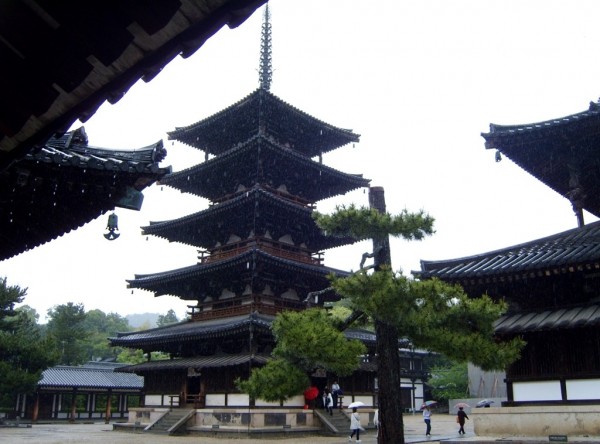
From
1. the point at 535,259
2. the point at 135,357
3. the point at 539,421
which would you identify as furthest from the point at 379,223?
the point at 135,357

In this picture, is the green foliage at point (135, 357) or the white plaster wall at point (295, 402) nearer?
the white plaster wall at point (295, 402)

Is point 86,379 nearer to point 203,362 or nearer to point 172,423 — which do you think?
point 172,423

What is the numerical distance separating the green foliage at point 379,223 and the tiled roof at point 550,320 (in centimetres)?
234

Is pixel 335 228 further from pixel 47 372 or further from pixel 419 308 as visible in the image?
pixel 47 372

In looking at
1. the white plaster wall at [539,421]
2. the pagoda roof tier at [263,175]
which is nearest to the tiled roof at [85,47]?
the white plaster wall at [539,421]

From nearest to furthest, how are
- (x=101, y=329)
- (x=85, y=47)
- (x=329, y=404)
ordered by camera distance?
(x=85, y=47) → (x=329, y=404) → (x=101, y=329)

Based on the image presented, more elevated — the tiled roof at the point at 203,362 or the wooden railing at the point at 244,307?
the wooden railing at the point at 244,307

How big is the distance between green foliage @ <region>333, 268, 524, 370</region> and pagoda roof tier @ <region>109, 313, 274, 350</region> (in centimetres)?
1306

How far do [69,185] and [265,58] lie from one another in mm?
31017

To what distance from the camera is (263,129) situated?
1150 inches

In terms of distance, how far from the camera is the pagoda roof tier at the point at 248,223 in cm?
2773

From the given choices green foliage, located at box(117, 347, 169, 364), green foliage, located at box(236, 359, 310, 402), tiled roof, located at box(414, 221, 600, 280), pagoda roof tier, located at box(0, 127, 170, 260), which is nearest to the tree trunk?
tiled roof, located at box(414, 221, 600, 280)

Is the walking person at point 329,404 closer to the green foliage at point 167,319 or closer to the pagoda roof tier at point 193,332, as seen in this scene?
the pagoda roof tier at point 193,332

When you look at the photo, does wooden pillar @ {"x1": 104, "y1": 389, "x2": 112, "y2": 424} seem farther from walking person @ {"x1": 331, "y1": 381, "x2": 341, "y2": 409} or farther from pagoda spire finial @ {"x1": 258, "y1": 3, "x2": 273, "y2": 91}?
pagoda spire finial @ {"x1": 258, "y1": 3, "x2": 273, "y2": 91}
